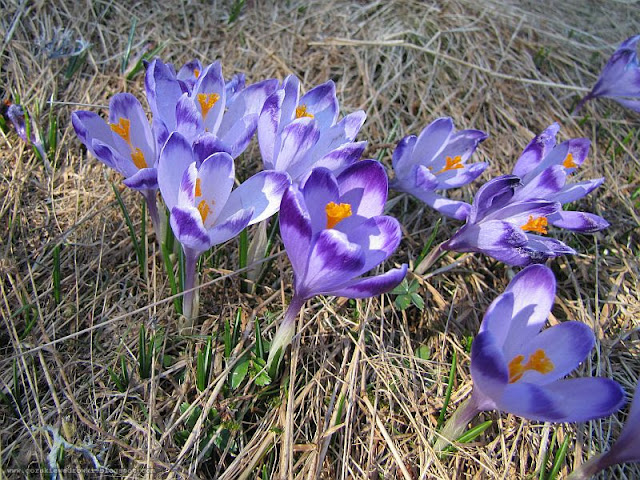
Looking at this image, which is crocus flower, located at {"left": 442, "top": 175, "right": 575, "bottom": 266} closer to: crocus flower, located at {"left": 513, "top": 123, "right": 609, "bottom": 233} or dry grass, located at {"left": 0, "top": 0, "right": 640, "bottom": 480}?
crocus flower, located at {"left": 513, "top": 123, "right": 609, "bottom": 233}

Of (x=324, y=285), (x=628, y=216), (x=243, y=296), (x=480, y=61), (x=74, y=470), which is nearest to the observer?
(x=324, y=285)

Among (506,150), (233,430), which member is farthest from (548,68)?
(233,430)

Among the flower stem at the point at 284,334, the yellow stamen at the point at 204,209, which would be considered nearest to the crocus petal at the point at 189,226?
the yellow stamen at the point at 204,209

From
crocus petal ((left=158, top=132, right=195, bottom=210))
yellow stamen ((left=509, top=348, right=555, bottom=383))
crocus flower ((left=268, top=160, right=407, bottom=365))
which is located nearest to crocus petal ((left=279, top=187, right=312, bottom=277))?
crocus flower ((left=268, top=160, right=407, bottom=365))

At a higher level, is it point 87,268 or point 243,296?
point 87,268

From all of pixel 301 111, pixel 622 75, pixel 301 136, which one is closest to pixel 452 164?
pixel 301 111

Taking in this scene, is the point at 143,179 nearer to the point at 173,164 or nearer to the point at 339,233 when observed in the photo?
the point at 173,164

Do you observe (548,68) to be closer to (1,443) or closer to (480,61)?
(480,61)

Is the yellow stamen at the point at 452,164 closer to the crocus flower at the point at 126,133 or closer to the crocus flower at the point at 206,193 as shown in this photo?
the crocus flower at the point at 206,193
